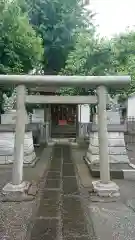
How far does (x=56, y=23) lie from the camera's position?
22.5m

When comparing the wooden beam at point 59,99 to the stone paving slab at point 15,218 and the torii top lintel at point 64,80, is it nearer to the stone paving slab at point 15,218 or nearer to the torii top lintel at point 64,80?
→ the torii top lintel at point 64,80

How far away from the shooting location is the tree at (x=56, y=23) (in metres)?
22.0

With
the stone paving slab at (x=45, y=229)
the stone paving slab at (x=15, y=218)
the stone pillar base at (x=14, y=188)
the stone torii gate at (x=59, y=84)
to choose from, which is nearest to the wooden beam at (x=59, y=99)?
the stone torii gate at (x=59, y=84)

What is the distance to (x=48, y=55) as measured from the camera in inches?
917

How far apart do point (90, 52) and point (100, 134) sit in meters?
9.44

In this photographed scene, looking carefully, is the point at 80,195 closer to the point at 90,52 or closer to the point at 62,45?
the point at 90,52

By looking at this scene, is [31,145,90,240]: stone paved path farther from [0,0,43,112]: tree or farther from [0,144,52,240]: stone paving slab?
[0,0,43,112]: tree

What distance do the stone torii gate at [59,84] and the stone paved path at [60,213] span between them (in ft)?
2.29

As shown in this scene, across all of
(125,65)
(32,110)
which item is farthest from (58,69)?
(125,65)

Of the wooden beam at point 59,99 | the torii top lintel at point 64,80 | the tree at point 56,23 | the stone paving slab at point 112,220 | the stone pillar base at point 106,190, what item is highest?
the tree at point 56,23

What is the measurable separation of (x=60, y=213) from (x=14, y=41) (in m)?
8.56

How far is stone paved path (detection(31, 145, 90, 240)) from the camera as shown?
4953 millimetres

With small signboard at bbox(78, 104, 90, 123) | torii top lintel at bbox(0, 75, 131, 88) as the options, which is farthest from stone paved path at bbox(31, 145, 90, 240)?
small signboard at bbox(78, 104, 90, 123)

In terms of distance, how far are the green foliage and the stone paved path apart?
17.1 feet
